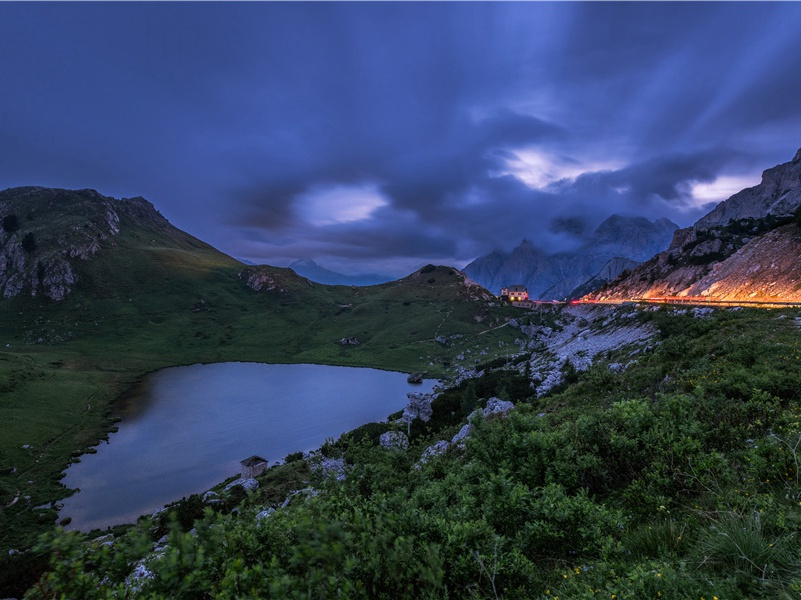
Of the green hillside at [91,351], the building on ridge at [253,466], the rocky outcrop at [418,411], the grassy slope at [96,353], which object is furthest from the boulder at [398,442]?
the grassy slope at [96,353]

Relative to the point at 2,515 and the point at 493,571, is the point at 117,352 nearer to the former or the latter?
the point at 2,515

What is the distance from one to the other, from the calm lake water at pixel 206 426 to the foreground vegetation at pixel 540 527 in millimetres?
51086

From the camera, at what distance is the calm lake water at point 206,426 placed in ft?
158

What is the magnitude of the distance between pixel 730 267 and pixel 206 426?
139 metres

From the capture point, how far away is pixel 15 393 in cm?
7656

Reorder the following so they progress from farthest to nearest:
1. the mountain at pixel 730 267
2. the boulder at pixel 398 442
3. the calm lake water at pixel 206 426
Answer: the mountain at pixel 730 267
the calm lake water at pixel 206 426
the boulder at pixel 398 442

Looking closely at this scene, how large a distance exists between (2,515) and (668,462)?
217 ft

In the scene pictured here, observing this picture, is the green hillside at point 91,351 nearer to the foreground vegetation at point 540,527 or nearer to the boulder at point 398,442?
the boulder at point 398,442

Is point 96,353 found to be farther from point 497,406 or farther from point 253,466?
point 497,406

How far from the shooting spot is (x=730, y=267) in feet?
310

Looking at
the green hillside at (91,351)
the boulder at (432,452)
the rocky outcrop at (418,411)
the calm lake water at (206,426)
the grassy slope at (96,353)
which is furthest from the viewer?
the rocky outcrop at (418,411)

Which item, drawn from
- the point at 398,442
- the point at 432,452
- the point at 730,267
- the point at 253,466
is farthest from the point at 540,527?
the point at 730,267

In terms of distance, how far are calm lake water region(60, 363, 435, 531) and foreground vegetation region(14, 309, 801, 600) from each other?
168 feet

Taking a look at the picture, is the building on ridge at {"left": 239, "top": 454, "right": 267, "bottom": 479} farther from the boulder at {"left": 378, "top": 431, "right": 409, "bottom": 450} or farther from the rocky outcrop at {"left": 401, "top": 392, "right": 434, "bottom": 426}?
the boulder at {"left": 378, "top": 431, "right": 409, "bottom": 450}
